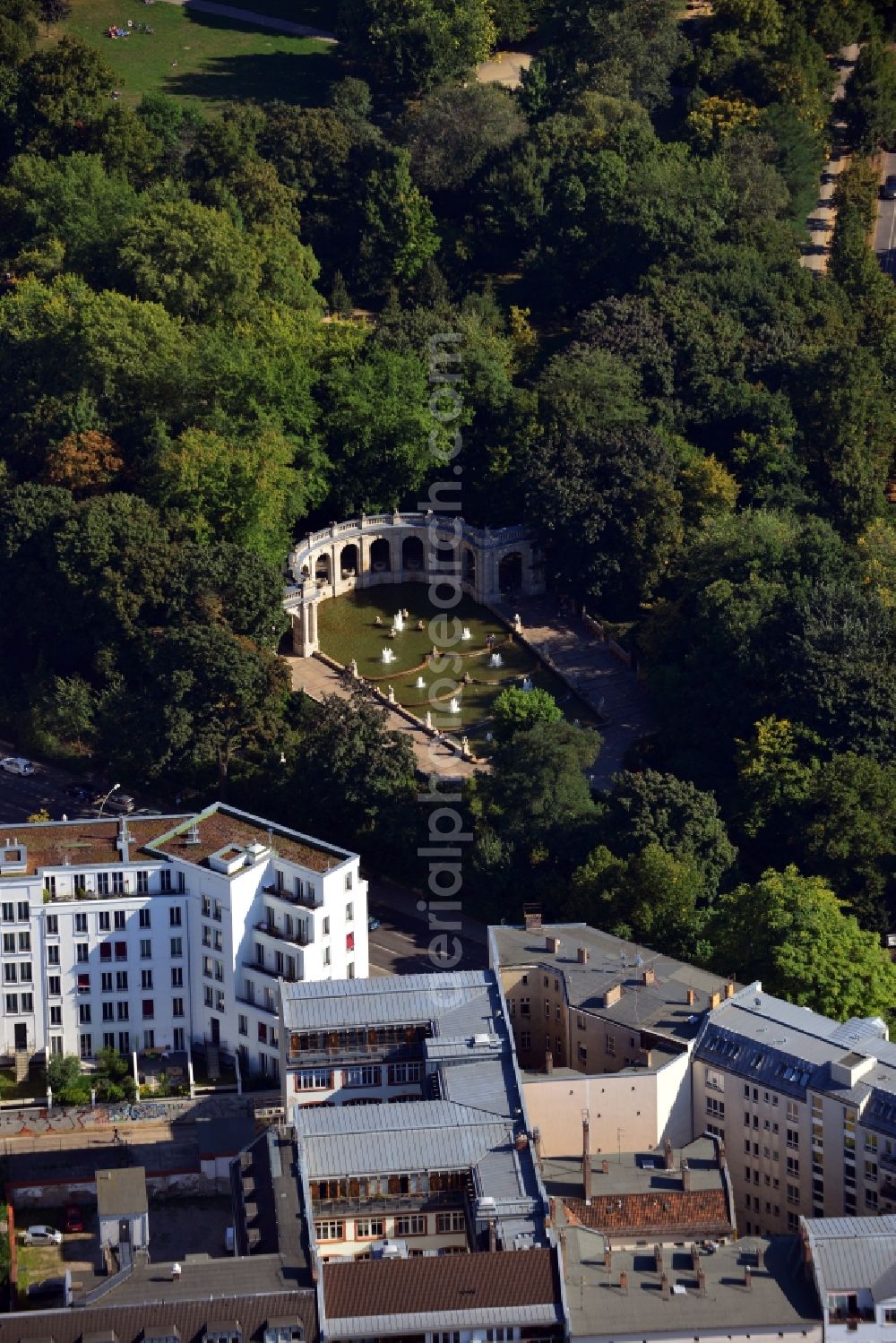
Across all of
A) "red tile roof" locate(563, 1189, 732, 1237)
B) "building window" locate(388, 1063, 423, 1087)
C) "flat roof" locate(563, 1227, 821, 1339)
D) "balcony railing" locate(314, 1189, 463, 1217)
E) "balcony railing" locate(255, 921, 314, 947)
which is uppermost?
"balcony railing" locate(255, 921, 314, 947)

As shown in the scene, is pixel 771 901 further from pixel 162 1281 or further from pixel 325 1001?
pixel 162 1281

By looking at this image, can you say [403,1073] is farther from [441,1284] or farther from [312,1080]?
[441,1284]

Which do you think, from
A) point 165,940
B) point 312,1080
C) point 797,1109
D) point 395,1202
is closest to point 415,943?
point 165,940

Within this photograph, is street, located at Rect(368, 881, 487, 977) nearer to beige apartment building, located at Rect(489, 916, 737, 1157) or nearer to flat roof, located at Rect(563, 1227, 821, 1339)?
beige apartment building, located at Rect(489, 916, 737, 1157)

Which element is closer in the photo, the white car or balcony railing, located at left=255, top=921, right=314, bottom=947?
the white car

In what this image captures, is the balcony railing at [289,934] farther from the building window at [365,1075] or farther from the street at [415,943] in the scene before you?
the street at [415,943]

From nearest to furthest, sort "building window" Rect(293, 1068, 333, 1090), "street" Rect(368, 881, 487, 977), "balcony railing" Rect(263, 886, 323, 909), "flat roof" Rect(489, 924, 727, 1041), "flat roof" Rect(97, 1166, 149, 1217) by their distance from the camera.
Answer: "flat roof" Rect(97, 1166, 149, 1217) → "building window" Rect(293, 1068, 333, 1090) → "flat roof" Rect(489, 924, 727, 1041) → "balcony railing" Rect(263, 886, 323, 909) → "street" Rect(368, 881, 487, 977)

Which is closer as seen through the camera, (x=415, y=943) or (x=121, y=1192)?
(x=121, y=1192)

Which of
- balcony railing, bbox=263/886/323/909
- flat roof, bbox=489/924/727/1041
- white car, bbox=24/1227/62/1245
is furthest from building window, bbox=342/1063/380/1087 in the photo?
white car, bbox=24/1227/62/1245
